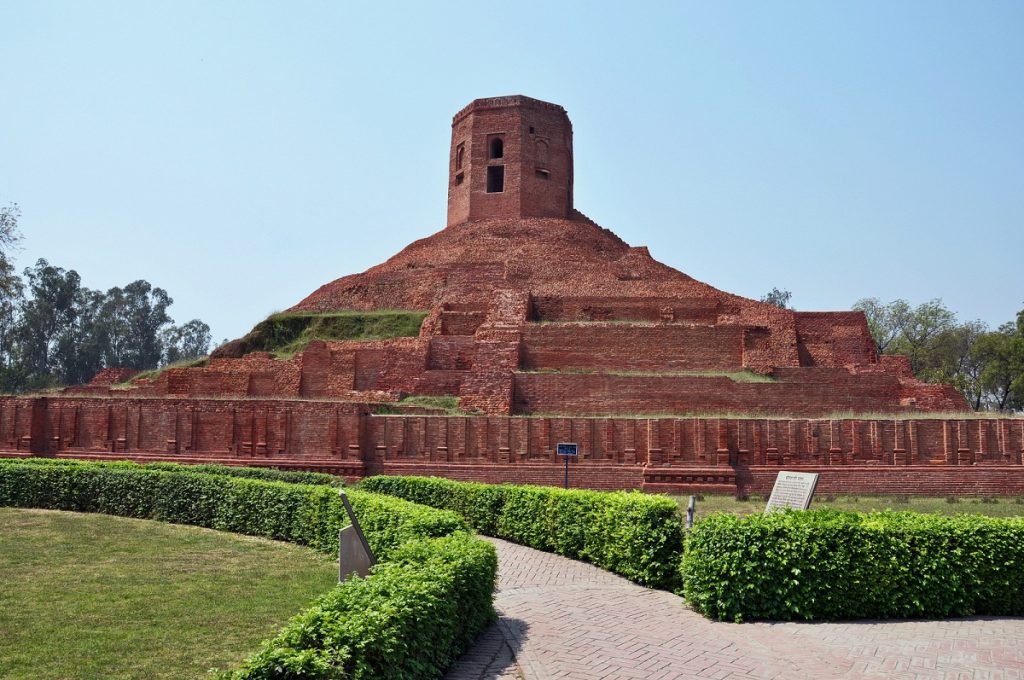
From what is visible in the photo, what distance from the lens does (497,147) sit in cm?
3466

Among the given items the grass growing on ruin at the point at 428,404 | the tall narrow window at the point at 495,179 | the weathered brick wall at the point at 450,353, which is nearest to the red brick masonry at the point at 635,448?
the grass growing on ruin at the point at 428,404

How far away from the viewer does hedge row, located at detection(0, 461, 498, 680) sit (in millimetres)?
4438

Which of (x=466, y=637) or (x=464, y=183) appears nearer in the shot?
(x=466, y=637)

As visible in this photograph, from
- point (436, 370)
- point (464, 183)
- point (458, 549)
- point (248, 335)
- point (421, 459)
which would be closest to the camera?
point (458, 549)

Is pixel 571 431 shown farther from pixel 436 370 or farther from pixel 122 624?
pixel 122 624

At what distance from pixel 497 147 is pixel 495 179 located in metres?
1.26

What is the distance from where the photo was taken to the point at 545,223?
3228 centimetres

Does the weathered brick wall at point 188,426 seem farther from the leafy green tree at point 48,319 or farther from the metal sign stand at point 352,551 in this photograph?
the leafy green tree at point 48,319

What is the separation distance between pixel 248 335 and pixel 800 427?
56.2ft

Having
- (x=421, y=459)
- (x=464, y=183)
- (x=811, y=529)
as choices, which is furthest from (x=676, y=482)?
(x=464, y=183)

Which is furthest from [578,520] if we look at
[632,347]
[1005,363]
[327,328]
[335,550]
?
[1005,363]

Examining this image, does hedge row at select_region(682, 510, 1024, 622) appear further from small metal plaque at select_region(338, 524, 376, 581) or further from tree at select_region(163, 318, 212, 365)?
tree at select_region(163, 318, 212, 365)

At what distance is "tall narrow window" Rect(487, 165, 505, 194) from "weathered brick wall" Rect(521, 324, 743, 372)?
12177 mm

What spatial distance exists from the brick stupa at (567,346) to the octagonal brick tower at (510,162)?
1.98 ft
